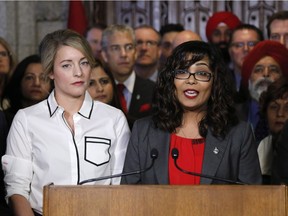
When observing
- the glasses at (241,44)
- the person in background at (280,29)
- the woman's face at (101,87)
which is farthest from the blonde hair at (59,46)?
the person in background at (280,29)

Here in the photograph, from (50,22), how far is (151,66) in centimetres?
139

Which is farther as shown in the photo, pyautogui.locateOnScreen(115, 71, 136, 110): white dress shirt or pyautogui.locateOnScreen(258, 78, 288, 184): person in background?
pyautogui.locateOnScreen(115, 71, 136, 110): white dress shirt

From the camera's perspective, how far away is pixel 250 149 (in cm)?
423

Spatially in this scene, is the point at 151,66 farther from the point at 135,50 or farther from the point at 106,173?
the point at 106,173

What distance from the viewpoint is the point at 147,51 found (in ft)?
23.4

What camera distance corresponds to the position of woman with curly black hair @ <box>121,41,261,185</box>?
4164mm

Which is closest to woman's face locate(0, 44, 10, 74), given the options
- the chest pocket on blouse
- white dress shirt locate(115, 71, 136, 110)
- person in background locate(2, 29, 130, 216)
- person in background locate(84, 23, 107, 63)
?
white dress shirt locate(115, 71, 136, 110)

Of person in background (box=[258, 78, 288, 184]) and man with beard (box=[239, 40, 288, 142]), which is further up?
man with beard (box=[239, 40, 288, 142])

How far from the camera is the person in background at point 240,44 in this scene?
6.54 meters

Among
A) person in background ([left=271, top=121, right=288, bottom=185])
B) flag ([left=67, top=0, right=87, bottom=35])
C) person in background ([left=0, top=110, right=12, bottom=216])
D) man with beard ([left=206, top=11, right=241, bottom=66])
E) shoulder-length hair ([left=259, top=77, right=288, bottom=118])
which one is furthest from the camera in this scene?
flag ([left=67, top=0, right=87, bottom=35])

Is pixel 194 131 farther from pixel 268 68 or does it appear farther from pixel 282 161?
pixel 268 68

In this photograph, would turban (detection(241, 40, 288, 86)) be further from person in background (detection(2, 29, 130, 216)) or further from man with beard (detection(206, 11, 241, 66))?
person in background (detection(2, 29, 130, 216))

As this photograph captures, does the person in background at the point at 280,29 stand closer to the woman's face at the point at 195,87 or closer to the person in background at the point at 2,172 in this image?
the woman's face at the point at 195,87

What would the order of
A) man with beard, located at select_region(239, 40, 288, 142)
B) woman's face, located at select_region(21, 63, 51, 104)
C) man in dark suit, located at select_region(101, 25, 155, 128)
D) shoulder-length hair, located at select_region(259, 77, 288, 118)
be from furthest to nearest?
man in dark suit, located at select_region(101, 25, 155, 128), man with beard, located at select_region(239, 40, 288, 142), woman's face, located at select_region(21, 63, 51, 104), shoulder-length hair, located at select_region(259, 77, 288, 118)
